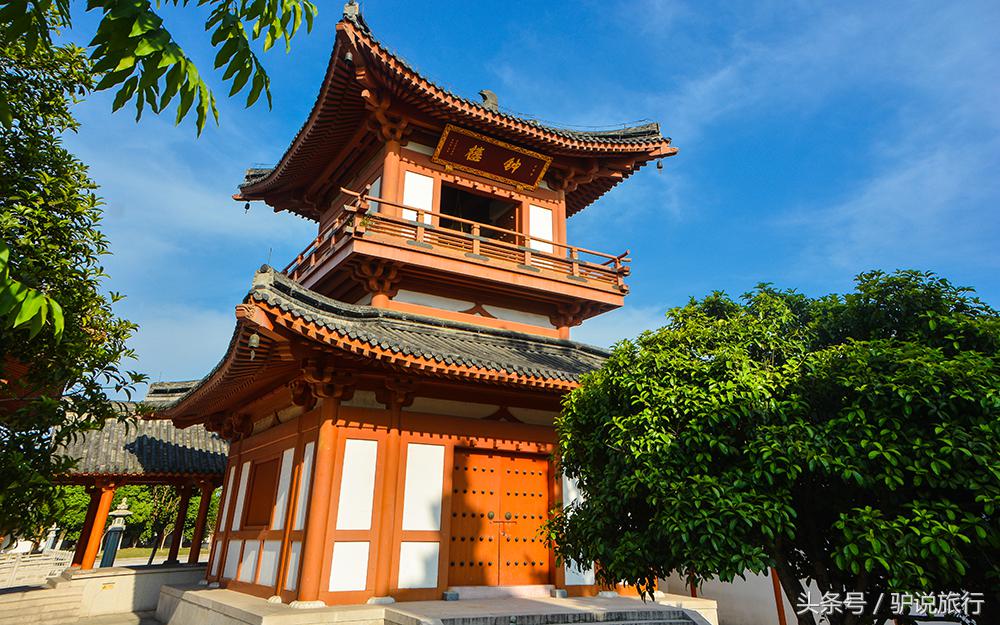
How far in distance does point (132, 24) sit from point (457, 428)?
9.49m

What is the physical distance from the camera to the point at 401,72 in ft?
42.2

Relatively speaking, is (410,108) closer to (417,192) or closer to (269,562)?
(417,192)

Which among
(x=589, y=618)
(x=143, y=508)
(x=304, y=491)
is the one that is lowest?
A: (x=589, y=618)

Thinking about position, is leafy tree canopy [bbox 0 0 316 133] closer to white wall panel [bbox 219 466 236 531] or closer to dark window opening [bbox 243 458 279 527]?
dark window opening [bbox 243 458 279 527]

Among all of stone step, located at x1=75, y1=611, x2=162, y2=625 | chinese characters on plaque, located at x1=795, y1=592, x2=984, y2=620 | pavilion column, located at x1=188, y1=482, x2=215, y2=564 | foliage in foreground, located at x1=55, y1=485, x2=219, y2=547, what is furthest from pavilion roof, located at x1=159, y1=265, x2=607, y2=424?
foliage in foreground, located at x1=55, y1=485, x2=219, y2=547

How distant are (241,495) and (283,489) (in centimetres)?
323

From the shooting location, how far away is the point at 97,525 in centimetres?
1822

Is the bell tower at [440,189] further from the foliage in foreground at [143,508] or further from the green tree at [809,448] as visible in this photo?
the foliage in foreground at [143,508]

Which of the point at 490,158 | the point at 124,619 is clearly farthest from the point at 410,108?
the point at 124,619

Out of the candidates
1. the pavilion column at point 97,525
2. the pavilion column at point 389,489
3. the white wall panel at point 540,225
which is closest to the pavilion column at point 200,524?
the pavilion column at point 97,525

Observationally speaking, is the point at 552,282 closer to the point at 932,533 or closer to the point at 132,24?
the point at 932,533

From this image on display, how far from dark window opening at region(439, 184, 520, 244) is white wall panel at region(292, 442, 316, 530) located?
764cm

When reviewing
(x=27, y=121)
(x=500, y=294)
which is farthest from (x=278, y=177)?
(x=27, y=121)

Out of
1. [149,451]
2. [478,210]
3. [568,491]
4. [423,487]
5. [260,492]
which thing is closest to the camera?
[423,487]
